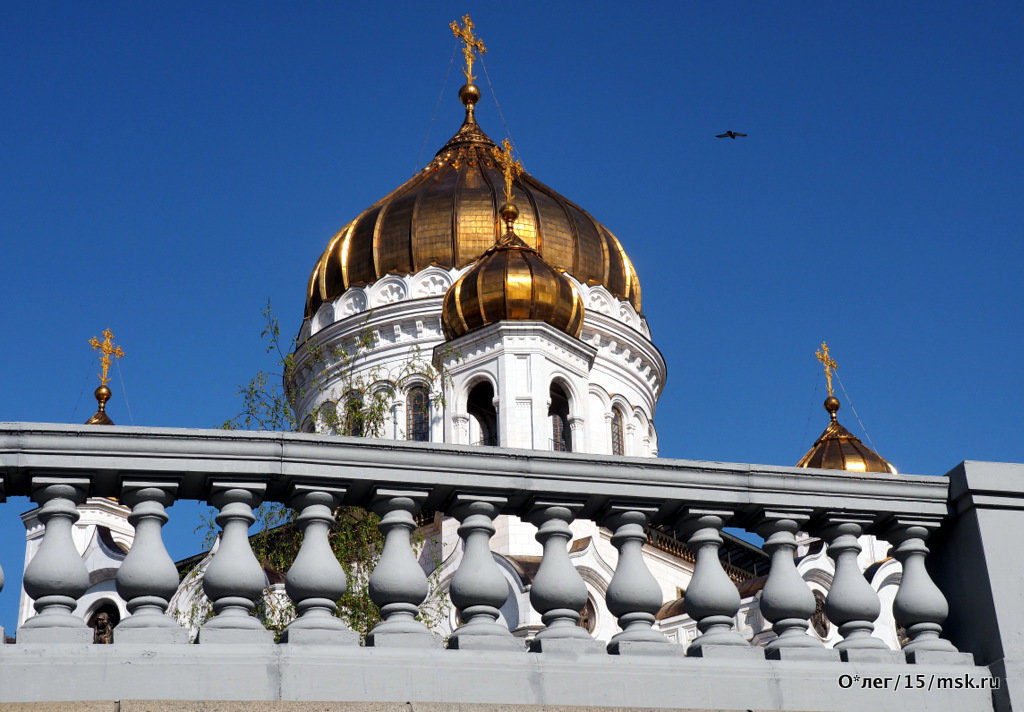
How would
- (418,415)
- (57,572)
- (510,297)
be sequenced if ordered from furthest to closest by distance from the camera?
1. (418,415)
2. (510,297)
3. (57,572)

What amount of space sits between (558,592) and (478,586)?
0.88ft

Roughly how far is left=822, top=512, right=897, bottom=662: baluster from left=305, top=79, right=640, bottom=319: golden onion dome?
27.0 m

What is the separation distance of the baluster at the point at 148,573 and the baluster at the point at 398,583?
61 centimetres

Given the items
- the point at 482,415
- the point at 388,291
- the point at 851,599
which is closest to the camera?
the point at 851,599

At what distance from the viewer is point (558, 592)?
15.1 feet

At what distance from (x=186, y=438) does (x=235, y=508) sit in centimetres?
27

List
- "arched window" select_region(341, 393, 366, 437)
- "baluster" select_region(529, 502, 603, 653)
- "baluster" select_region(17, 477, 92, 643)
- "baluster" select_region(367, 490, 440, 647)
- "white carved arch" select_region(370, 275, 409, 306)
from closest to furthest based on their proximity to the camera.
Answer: "baluster" select_region(17, 477, 92, 643)
"baluster" select_region(367, 490, 440, 647)
"baluster" select_region(529, 502, 603, 653)
"arched window" select_region(341, 393, 366, 437)
"white carved arch" select_region(370, 275, 409, 306)

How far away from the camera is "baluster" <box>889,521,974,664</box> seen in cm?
492

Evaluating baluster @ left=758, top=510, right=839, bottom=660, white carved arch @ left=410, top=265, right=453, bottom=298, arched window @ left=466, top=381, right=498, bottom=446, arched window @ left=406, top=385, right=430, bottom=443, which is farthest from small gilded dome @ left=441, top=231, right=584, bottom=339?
baluster @ left=758, top=510, right=839, bottom=660

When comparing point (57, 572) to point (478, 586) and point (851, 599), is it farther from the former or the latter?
point (851, 599)

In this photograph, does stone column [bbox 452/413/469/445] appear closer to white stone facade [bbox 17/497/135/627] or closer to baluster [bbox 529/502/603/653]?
white stone facade [bbox 17/497/135/627]

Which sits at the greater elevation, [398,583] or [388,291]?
[388,291]

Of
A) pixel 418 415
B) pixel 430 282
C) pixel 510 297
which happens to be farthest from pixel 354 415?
pixel 430 282

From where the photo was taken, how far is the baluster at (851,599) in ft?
15.9
